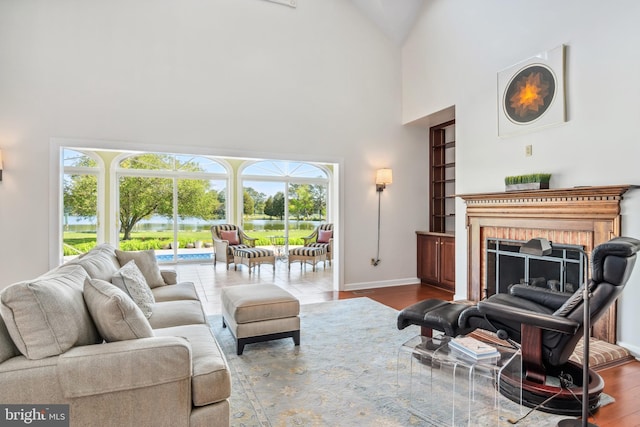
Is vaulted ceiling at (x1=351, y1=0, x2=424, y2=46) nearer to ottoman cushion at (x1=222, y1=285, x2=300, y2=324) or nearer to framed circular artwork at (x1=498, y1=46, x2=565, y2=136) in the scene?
framed circular artwork at (x1=498, y1=46, x2=565, y2=136)

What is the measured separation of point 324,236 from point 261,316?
17.6 feet

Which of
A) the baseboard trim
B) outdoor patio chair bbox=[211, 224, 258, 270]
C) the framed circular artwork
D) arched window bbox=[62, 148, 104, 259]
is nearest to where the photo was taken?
the framed circular artwork

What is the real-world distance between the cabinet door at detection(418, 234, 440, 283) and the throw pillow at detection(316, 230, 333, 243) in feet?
8.62

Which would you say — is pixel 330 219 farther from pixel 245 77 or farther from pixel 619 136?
pixel 619 136

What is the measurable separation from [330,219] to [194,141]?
211 inches

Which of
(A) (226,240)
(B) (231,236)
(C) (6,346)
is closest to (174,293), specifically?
(C) (6,346)

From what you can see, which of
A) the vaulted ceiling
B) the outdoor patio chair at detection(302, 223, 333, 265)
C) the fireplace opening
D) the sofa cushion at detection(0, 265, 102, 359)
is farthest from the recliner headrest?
the outdoor patio chair at detection(302, 223, 333, 265)

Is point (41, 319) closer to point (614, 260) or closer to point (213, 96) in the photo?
point (614, 260)

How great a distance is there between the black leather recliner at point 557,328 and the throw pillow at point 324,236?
5.58 meters

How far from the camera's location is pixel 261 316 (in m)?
3.11

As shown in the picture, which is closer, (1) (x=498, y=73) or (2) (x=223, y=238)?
(1) (x=498, y=73)

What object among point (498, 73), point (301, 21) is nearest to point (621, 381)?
point (498, 73)

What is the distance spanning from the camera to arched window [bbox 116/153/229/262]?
813 cm

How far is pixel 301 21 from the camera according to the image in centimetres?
542
